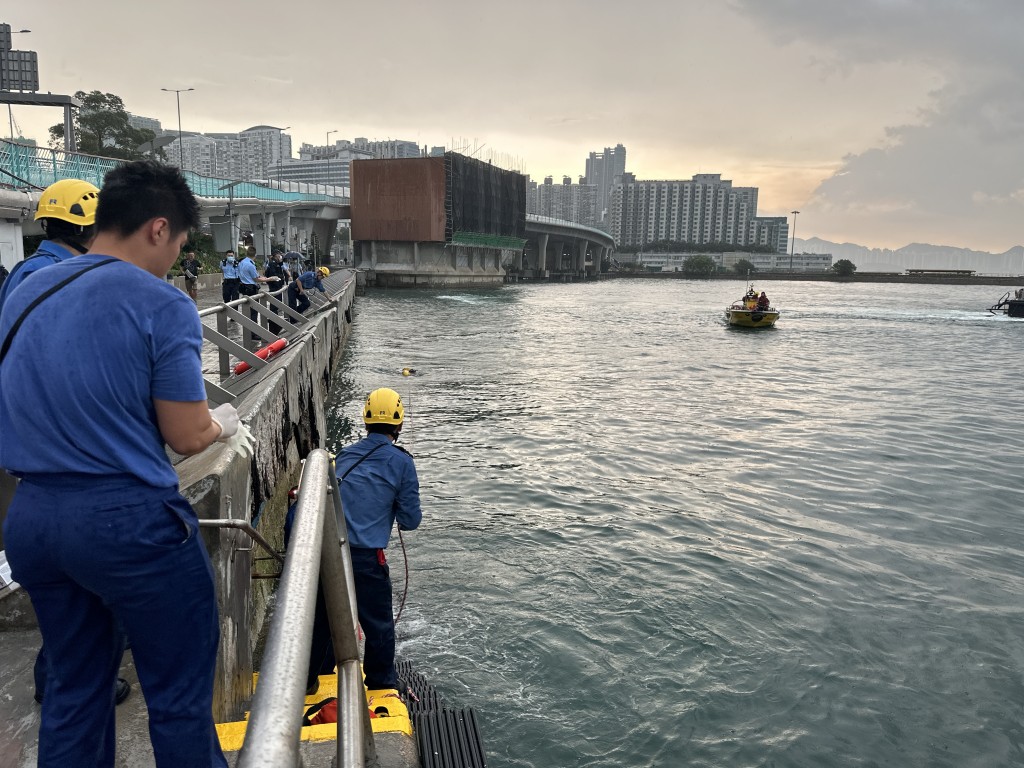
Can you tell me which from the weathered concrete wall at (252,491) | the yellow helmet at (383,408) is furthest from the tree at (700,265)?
→ the yellow helmet at (383,408)

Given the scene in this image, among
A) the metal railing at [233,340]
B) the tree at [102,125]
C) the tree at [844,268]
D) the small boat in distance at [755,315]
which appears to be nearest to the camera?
the metal railing at [233,340]

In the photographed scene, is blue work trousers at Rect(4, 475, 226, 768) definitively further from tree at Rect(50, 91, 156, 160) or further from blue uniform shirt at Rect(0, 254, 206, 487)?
tree at Rect(50, 91, 156, 160)

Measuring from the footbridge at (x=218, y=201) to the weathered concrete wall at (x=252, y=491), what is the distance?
143 centimetres

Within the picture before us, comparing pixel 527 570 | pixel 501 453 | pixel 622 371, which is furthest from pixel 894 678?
pixel 622 371

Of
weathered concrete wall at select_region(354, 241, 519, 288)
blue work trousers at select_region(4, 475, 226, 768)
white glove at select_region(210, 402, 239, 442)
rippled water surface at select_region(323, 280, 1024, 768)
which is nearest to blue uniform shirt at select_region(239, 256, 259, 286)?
rippled water surface at select_region(323, 280, 1024, 768)

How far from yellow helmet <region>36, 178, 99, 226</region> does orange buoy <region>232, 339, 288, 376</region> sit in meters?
7.46

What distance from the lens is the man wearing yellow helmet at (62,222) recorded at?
3186 millimetres

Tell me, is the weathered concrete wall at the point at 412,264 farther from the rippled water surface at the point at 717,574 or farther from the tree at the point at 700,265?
the tree at the point at 700,265

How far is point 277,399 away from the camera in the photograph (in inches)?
344

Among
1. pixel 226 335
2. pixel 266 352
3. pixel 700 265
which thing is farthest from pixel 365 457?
pixel 700 265

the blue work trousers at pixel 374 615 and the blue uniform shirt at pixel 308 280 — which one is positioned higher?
the blue uniform shirt at pixel 308 280

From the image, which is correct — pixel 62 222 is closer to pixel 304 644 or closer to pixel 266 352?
pixel 304 644

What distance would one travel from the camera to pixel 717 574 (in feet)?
27.6

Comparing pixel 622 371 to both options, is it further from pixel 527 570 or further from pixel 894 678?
pixel 894 678
